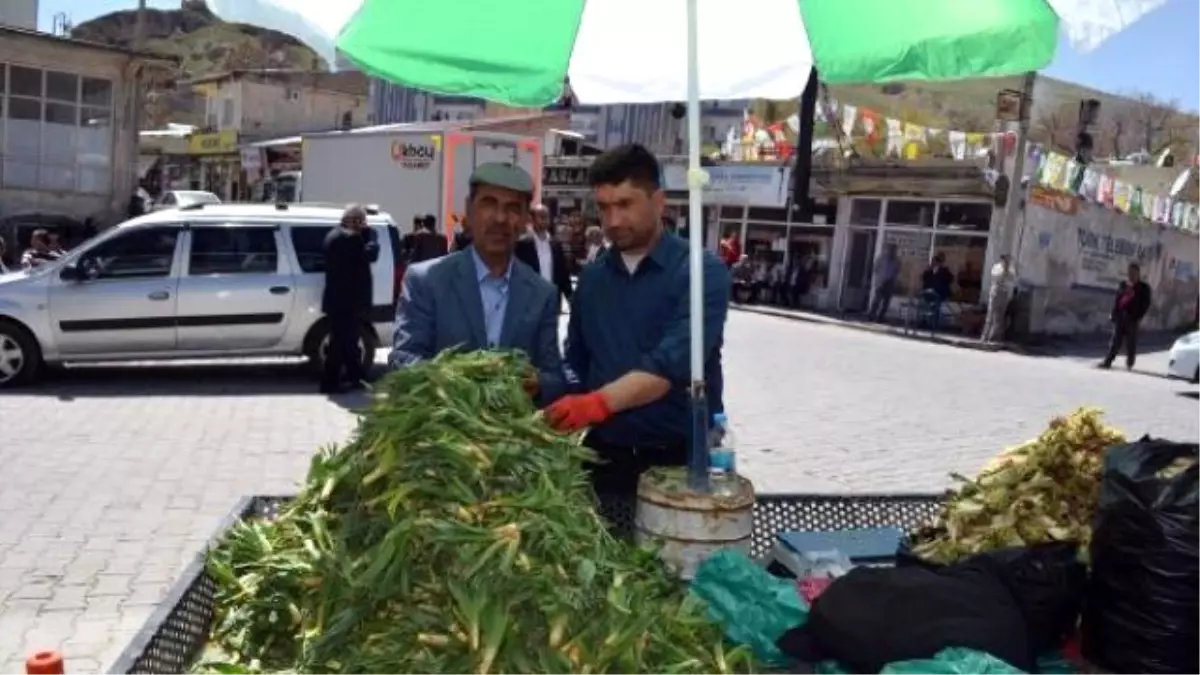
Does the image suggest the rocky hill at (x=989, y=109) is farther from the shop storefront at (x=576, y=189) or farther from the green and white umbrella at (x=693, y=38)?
the shop storefront at (x=576, y=189)

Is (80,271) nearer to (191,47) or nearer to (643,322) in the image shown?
(643,322)

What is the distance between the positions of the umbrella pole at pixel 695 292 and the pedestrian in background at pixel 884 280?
2296 cm

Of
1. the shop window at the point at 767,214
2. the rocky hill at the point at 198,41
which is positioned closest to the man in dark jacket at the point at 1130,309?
the shop window at the point at 767,214

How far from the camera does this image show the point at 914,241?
24844 millimetres

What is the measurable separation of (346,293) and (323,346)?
47.0 inches

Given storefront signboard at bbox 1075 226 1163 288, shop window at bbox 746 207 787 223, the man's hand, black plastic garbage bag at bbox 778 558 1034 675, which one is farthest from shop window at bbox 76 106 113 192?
black plastic garbage bag at bbox 778 558 1034 675

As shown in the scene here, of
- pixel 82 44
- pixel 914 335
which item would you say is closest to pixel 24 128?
pixel 82 44

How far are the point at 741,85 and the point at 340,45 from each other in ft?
5.15

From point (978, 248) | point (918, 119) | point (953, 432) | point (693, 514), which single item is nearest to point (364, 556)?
point (693, 514)

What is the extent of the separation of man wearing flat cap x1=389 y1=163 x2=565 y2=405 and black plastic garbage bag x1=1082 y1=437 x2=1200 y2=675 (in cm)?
162

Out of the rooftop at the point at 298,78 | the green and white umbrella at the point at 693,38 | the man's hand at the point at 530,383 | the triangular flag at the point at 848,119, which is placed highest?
the rooftop at the point at 298,78

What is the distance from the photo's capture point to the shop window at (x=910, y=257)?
2467 cm

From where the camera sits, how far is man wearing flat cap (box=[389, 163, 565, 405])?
3098 mm

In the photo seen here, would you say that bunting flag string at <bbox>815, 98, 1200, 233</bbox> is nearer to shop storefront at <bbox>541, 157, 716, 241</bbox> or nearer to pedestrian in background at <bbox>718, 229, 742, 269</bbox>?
pedestrian in background at <bbox>718, 229, 742, 269</bbox>
